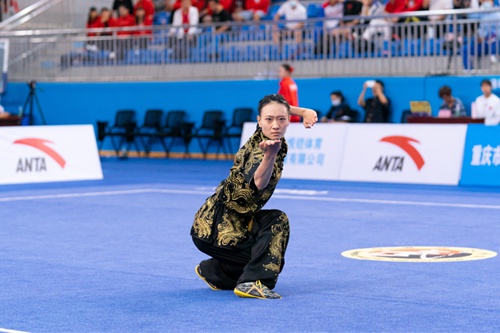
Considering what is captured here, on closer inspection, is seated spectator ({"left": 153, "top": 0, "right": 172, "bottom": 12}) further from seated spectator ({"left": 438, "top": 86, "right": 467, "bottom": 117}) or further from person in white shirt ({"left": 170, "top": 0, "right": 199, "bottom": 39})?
seated spectator ({"left": 438, "top": 86, "right": 467, "bottom": 117})

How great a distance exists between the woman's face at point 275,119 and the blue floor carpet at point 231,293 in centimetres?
129

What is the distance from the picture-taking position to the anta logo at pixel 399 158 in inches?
757

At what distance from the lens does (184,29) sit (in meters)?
28.0

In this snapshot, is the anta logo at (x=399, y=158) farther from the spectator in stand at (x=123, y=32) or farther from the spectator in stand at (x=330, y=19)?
the spectator in stand at (x=123, y=32)

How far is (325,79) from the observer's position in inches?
1005

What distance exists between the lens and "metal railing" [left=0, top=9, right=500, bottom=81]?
74.5 ft

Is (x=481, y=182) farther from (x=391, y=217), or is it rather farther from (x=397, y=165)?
(x=391, y=217)

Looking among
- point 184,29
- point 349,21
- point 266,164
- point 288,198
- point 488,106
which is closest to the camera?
point 266,164

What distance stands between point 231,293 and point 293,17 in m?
19.1

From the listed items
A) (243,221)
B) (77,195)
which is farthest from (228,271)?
(77,195)

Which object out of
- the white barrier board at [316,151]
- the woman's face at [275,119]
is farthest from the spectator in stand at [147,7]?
the woman's face at [275,119]

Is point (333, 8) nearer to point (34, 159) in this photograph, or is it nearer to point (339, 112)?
point (339, 112)

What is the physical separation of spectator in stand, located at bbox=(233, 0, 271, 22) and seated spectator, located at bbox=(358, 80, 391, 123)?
5.69 metres

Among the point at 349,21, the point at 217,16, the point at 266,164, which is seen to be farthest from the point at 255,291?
the point at 217,16
